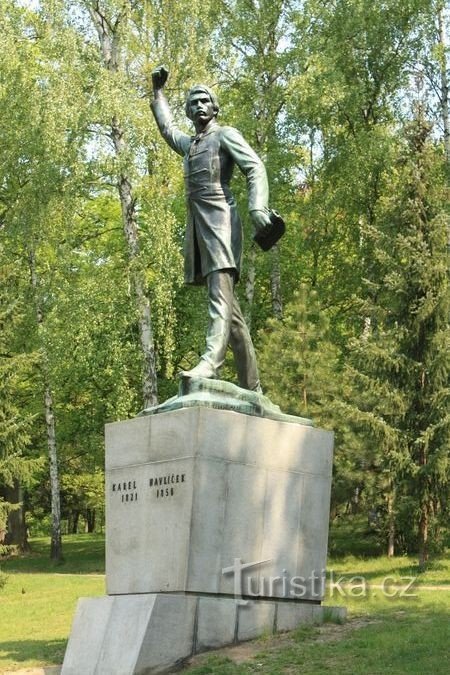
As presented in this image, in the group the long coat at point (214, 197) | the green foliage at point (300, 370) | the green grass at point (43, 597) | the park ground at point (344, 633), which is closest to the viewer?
the park ground at point (344, 633)

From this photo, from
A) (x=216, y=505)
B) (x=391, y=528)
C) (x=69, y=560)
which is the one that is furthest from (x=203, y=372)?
(x=69, y=560)

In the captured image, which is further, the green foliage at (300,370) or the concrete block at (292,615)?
the green foliage at (300,370)

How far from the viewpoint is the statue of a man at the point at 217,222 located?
1057cm

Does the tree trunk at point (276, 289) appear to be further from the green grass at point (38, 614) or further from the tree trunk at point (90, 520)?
the tree trunk at point (90, 520)

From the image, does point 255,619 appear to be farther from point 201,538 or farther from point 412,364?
point 412,364

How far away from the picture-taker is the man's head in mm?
10977

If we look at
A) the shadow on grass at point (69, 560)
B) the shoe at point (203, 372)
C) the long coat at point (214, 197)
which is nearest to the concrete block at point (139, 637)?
the shoe at point (203, 372)

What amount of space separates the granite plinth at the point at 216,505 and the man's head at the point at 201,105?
3.03 metres

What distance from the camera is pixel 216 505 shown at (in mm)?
9891

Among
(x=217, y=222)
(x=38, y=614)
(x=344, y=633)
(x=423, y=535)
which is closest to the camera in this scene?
(x=344, y=633)

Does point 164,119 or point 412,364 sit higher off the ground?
point 164,119

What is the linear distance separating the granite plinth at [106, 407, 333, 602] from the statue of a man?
750 mm

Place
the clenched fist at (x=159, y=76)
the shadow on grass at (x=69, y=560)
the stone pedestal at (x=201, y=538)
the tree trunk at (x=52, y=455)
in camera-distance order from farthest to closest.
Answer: the tree trunk at (x=52, y=455) < the shadow on grass at (x=69, y=560) < the clenched fist at (x=159, y=76) < the stone pedestal at (x=201, y=538)

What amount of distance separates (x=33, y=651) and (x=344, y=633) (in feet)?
12.9
